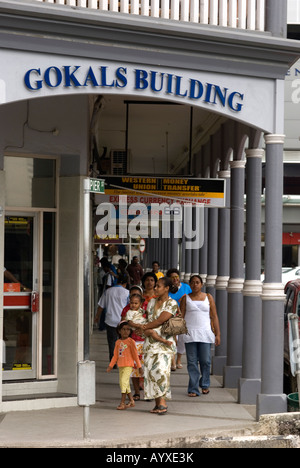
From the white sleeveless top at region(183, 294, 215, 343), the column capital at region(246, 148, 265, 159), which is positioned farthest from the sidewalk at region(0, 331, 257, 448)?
the column capital at region(246, 148, 265, 159)

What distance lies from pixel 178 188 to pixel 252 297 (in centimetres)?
315

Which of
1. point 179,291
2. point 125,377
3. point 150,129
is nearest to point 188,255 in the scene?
point 150,129

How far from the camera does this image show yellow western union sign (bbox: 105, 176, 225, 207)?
15273 mm

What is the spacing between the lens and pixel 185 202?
15688mm

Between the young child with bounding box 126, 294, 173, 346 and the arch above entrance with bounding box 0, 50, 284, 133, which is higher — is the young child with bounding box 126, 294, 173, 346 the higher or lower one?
the lower one

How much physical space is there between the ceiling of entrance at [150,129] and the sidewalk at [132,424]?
5145 mm

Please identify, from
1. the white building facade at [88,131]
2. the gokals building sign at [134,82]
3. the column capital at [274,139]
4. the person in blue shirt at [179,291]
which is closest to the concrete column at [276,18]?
the white building facade at [88,131]

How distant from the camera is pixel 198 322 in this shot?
13180 millimetres

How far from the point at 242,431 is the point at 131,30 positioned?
16.3 feet

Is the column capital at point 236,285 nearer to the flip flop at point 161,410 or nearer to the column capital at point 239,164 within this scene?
the column capital at point 239,164

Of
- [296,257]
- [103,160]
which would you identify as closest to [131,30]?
[103,160]

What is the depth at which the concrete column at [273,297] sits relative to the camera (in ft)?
36.5

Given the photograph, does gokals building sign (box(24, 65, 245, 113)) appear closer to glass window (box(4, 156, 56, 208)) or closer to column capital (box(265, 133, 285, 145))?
column capital (box(265, 133, 285, 145))

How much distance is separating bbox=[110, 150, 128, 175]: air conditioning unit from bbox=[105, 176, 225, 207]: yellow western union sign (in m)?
3.91
